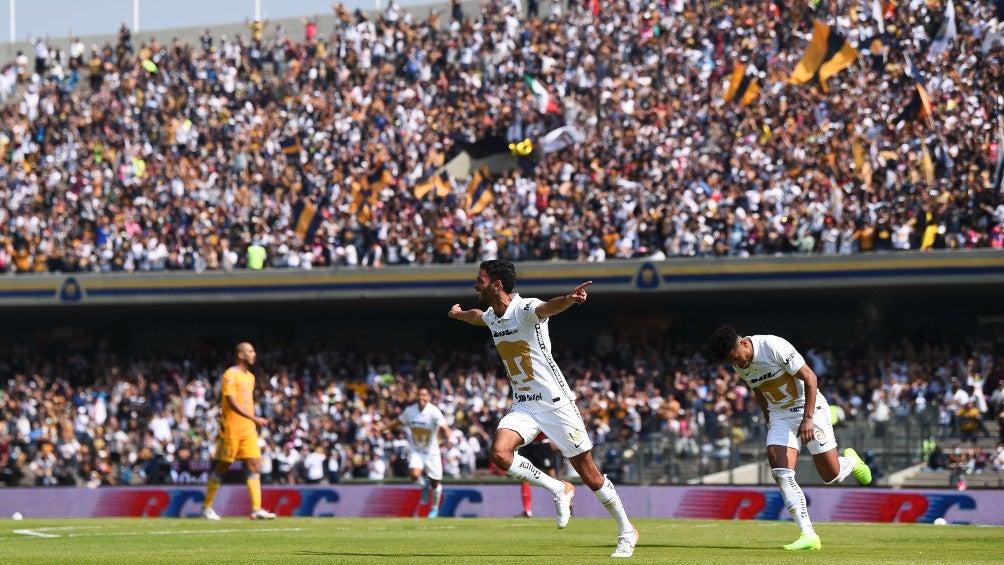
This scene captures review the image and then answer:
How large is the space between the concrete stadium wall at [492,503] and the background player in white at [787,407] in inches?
420

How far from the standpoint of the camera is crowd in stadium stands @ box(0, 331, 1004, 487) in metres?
29.5

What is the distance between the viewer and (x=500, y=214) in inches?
1465

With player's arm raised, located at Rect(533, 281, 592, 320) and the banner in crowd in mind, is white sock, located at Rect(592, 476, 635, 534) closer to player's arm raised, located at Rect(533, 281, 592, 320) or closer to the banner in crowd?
player's arm raised, located at Rect(533, 281, 592, 320)

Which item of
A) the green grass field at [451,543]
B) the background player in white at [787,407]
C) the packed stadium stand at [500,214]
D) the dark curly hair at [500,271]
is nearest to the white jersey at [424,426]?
the green grass field at [451,543]

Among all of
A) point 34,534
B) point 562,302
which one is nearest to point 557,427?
point 562,302

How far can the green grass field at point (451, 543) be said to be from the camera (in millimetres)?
12578

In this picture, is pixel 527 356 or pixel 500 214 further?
pixel 500 214

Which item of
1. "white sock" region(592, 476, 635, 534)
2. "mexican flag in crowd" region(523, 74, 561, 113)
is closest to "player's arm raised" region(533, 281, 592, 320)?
"white sock" region(592, 476, 635, 534)

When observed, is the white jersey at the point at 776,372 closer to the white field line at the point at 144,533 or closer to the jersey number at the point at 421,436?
the white field line at the point at 144,533

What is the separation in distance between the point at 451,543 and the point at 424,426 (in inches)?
385

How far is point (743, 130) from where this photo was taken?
36.2 meters

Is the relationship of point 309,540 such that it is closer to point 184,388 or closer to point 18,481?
point 18,481

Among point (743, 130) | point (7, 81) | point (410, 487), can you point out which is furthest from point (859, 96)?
point (7, 81)

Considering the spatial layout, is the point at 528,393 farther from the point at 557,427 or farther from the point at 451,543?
the point at 451,543
